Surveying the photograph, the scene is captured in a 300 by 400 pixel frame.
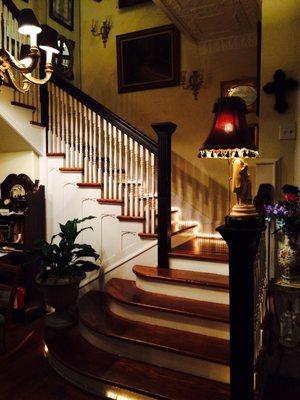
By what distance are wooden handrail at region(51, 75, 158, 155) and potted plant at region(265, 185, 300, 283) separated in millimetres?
1435

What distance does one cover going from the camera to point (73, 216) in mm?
3725

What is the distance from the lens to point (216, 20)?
3.67 m

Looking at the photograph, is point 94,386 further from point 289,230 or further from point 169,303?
point 289,230

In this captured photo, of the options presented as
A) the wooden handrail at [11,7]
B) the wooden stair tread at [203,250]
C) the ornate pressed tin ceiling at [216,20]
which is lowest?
the wooden stair tread at [203,250]

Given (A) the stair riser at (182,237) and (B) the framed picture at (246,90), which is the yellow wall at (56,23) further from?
(A) the stair riser at (182,237)

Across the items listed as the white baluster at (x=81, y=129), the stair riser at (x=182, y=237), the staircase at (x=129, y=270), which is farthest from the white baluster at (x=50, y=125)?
the stair riser at (x=182, y=237)

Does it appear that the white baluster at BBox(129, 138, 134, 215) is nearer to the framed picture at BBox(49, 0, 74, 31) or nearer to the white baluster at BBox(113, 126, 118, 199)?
the white baluster at BBox(113, 126, 118, 199)

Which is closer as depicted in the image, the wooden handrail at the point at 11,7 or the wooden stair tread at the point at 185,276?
the wooden stair tread at the point at 185,276

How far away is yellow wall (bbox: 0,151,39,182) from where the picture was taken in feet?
12.5

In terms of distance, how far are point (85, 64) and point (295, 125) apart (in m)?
3.82

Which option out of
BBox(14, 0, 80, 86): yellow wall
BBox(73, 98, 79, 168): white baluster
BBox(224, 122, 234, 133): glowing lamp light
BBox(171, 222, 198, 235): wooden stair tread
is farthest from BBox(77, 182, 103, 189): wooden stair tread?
BBox(14, 0, 80, 86): yellow wall

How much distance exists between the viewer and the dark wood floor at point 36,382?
2259mm

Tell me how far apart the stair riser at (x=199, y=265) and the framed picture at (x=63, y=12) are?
4.00 meters

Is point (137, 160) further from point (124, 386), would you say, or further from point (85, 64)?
point (85, 64)
